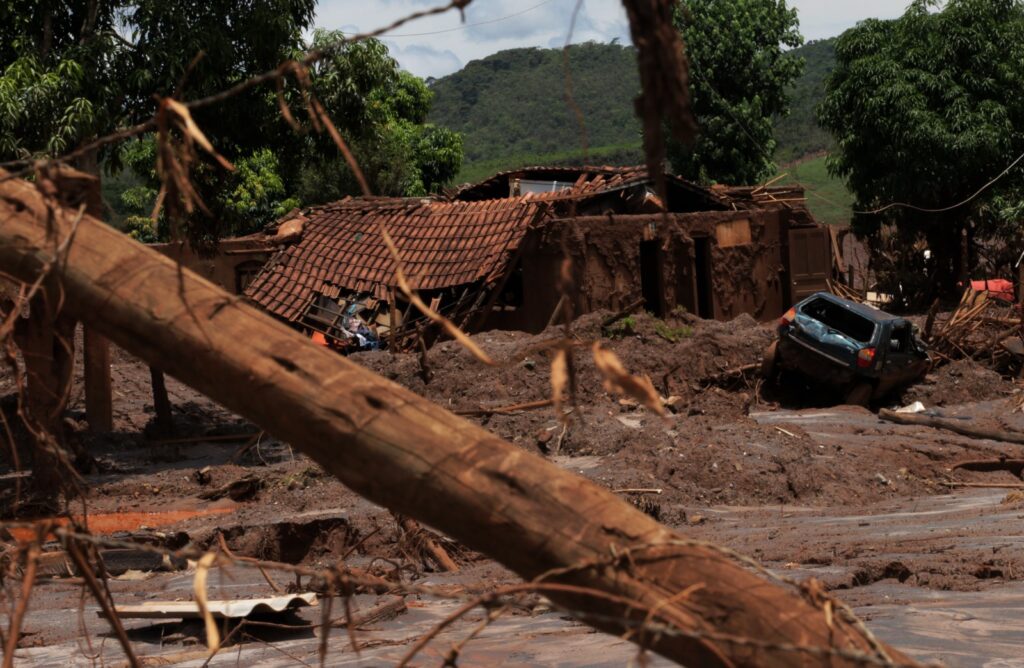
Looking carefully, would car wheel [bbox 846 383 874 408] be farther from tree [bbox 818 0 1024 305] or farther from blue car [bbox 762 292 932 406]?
tree [bbox 818 0 1024 305]

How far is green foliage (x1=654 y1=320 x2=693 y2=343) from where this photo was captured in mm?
19656

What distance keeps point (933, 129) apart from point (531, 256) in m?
11.8

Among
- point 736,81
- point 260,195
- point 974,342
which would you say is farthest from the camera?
point 736,81

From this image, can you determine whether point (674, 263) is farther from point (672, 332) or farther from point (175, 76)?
point (175, 76)

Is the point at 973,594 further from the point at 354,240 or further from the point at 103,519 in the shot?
the point at 354,240

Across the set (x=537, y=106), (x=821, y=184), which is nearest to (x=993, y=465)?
(x=821, y=184)

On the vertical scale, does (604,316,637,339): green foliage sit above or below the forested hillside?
below

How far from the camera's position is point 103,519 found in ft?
42.9

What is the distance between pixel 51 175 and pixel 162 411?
54.9ft

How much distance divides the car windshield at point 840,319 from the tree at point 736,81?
1920 centimetres

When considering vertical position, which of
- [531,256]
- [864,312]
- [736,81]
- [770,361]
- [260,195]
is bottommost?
[770,361]

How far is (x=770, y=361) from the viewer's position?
61.6 feet

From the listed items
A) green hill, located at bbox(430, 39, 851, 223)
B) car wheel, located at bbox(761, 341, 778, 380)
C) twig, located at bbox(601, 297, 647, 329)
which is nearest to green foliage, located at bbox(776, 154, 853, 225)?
green hill, located at bbox(430, 39, 851, 223)

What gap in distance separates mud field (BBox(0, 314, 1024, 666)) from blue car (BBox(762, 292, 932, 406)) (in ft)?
1.61
